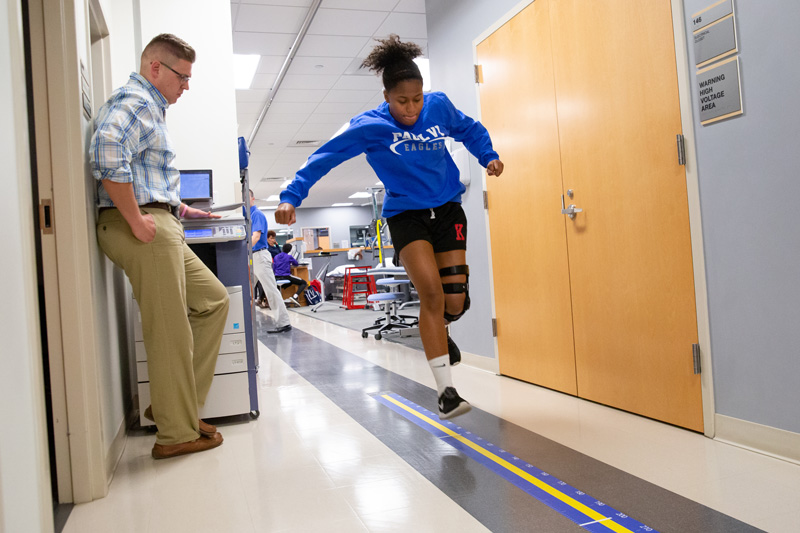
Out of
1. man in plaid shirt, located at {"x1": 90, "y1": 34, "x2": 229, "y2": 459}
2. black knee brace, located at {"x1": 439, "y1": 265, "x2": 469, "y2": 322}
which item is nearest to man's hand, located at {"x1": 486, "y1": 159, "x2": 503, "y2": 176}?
black knee brace, located at {"x1": 439, "y1": 265, "x2": 469, "y2": 322}

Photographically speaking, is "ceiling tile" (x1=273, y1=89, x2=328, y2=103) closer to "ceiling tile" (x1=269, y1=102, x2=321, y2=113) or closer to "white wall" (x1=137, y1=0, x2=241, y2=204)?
"ceiling tile" (x1=269, y1=102, x2=321, y2=113)

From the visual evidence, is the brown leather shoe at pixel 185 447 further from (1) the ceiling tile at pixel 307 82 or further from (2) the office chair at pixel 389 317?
(1) the ceiling tile at pixel 307 82

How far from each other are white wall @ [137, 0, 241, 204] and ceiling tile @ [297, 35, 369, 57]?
2086 mm

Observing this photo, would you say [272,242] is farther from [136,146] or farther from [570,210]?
[136,146]

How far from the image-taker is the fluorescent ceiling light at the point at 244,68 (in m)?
6.27

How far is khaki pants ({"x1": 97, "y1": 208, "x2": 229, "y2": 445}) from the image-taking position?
212 centimetres

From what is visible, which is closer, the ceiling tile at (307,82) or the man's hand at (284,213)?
the man's hand at (284,213)

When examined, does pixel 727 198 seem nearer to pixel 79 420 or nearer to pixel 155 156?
pixel 155 156

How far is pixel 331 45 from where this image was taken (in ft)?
19.7

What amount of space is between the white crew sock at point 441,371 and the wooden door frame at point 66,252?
1.19 m

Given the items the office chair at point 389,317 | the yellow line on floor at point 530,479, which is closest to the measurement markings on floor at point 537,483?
the yellow line on floor at point 530,479

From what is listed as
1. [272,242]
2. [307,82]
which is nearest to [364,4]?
[307,82]

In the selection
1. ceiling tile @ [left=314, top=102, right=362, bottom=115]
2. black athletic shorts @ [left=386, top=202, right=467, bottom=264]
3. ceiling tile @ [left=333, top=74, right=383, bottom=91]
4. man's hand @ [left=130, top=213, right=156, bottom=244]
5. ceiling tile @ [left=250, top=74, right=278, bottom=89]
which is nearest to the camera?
man's hand @ [left=130, top=213, right=156, bottom=244]

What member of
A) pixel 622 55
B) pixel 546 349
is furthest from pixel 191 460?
pixel 622 55
